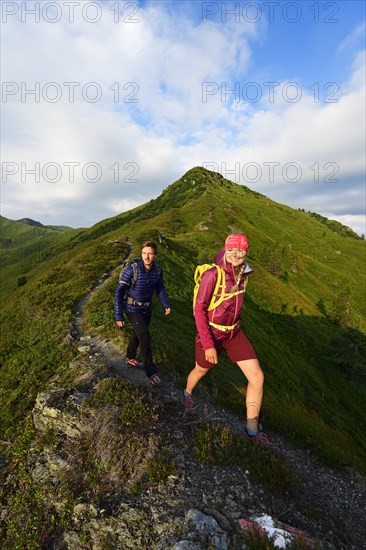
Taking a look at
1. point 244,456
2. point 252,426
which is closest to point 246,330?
point 252,426

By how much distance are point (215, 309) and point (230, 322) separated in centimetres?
49

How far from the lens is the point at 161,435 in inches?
243

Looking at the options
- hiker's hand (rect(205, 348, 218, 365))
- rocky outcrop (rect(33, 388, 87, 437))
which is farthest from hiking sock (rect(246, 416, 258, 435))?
rocky outcrop (rect(33, 388, 87, 437))

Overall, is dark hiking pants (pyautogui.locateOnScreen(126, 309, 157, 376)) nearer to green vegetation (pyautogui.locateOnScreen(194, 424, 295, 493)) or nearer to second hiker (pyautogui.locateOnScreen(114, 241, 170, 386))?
second hiker (pyautogui.locateOnScreen(114, 241, 170, 386))

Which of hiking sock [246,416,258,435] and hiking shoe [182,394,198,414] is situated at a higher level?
hiking shoe [182,394,198,414]

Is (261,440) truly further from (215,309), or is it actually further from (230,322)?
(215,309)

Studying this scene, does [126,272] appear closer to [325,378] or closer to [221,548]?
[221,548]

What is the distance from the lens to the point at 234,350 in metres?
6.40

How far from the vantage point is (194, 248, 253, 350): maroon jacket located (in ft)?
19.5

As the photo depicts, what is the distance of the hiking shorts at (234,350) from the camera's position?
636 centimetres

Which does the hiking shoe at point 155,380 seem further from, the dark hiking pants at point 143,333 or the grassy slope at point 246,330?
the grassy slope at point 246,330

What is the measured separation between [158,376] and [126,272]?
11.0ft

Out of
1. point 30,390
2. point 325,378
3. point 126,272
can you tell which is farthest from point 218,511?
point 325,378

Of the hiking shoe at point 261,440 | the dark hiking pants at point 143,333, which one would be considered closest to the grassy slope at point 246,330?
the dark hiking pants at point 143,333
